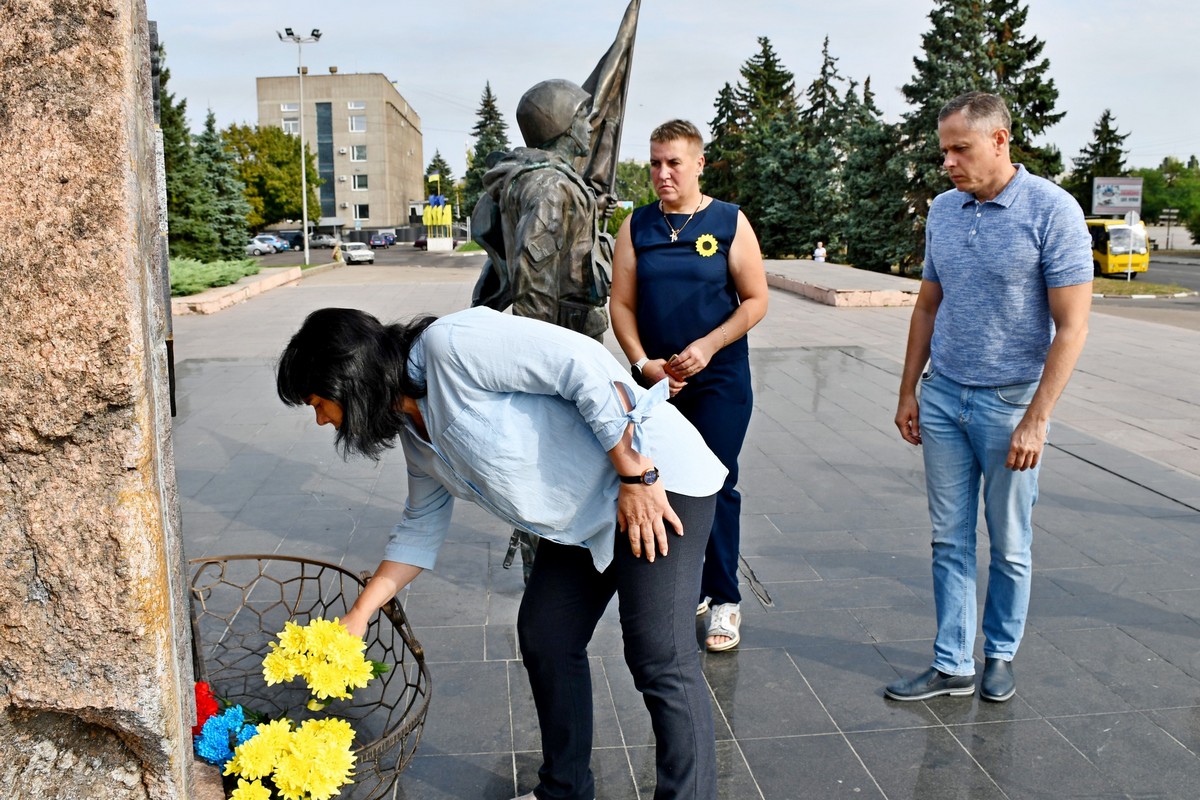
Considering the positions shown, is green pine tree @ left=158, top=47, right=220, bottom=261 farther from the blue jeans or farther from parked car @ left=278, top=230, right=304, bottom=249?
parked car @ left=278, top=230, right=304, bottom=249

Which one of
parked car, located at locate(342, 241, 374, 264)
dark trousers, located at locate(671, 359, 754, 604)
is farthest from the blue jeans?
parked car, located at locate(342, 241, 374, 264)

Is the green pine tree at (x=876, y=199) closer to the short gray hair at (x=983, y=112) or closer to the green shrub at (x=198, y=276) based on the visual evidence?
the green shrub at (x=198, y=276)

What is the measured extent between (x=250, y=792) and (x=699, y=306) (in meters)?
2.15

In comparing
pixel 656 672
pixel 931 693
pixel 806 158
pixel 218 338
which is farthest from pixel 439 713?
pixel 806 158

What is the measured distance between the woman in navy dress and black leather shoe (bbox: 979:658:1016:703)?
39.3 inches

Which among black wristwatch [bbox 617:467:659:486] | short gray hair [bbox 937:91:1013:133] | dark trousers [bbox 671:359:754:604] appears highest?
short gray hair [bbox 937:91:1013:133]

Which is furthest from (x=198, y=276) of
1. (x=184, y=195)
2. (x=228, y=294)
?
(x=184, y=195)

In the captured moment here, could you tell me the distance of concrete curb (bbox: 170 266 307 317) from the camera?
55.7ft

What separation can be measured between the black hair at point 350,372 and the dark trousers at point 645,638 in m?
0.55

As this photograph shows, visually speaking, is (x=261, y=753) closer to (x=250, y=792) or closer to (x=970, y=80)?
(x=250, y=792)

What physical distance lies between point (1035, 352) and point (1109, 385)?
724 cm

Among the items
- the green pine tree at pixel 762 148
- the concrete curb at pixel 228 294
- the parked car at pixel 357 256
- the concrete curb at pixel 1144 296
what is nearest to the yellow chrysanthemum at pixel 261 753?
the concrete curb at pixel 228 294

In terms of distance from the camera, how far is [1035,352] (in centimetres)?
325

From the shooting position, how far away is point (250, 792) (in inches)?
85.6
